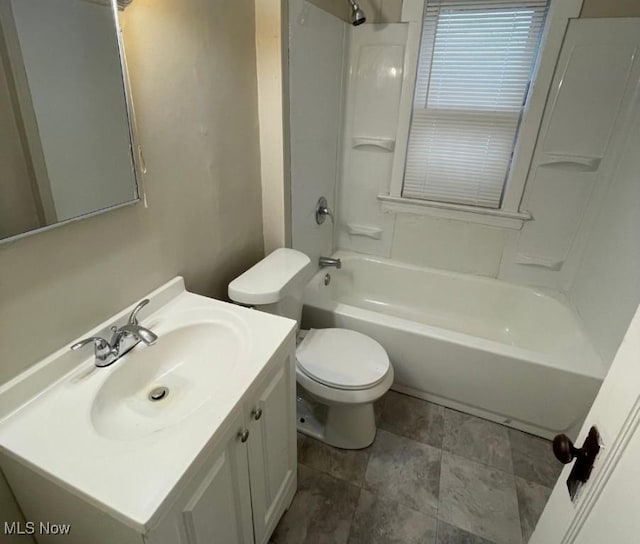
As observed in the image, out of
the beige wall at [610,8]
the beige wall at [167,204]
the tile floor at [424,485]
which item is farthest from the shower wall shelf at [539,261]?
the beige wall at [167,204]

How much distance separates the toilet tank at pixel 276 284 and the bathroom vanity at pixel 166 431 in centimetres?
14

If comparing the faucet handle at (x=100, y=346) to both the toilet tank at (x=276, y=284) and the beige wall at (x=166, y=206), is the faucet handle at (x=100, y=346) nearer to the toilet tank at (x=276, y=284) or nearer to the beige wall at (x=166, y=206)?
the beige wall at (x=166, y=206)

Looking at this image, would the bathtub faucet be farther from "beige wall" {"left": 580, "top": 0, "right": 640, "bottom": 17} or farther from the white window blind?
"beige wall" {"left": 580, "top": 0, "right": 640, "bottom": 17}

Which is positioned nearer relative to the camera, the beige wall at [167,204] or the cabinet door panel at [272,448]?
the beige wall at [167,204]

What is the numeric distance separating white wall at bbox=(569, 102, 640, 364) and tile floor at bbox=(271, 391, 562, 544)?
61 centimetres

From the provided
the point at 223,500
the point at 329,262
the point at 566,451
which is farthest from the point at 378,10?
the point at 223,500

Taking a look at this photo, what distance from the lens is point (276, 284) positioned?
1383 millimetres

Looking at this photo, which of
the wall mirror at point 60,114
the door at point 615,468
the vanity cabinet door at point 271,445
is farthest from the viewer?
the vanity cabinet door at point 271,445

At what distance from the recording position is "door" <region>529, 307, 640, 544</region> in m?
0.48

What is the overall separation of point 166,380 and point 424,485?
3.76 ft

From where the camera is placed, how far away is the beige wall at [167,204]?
864mm

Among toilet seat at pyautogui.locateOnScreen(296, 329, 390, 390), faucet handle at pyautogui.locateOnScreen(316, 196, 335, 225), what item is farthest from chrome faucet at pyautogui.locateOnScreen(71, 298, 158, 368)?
faucet handle at pyautogui.locateOnScreen(316, 196, 335, 225)

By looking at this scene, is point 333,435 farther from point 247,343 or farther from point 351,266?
point 351,266

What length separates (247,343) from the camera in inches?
41.3
